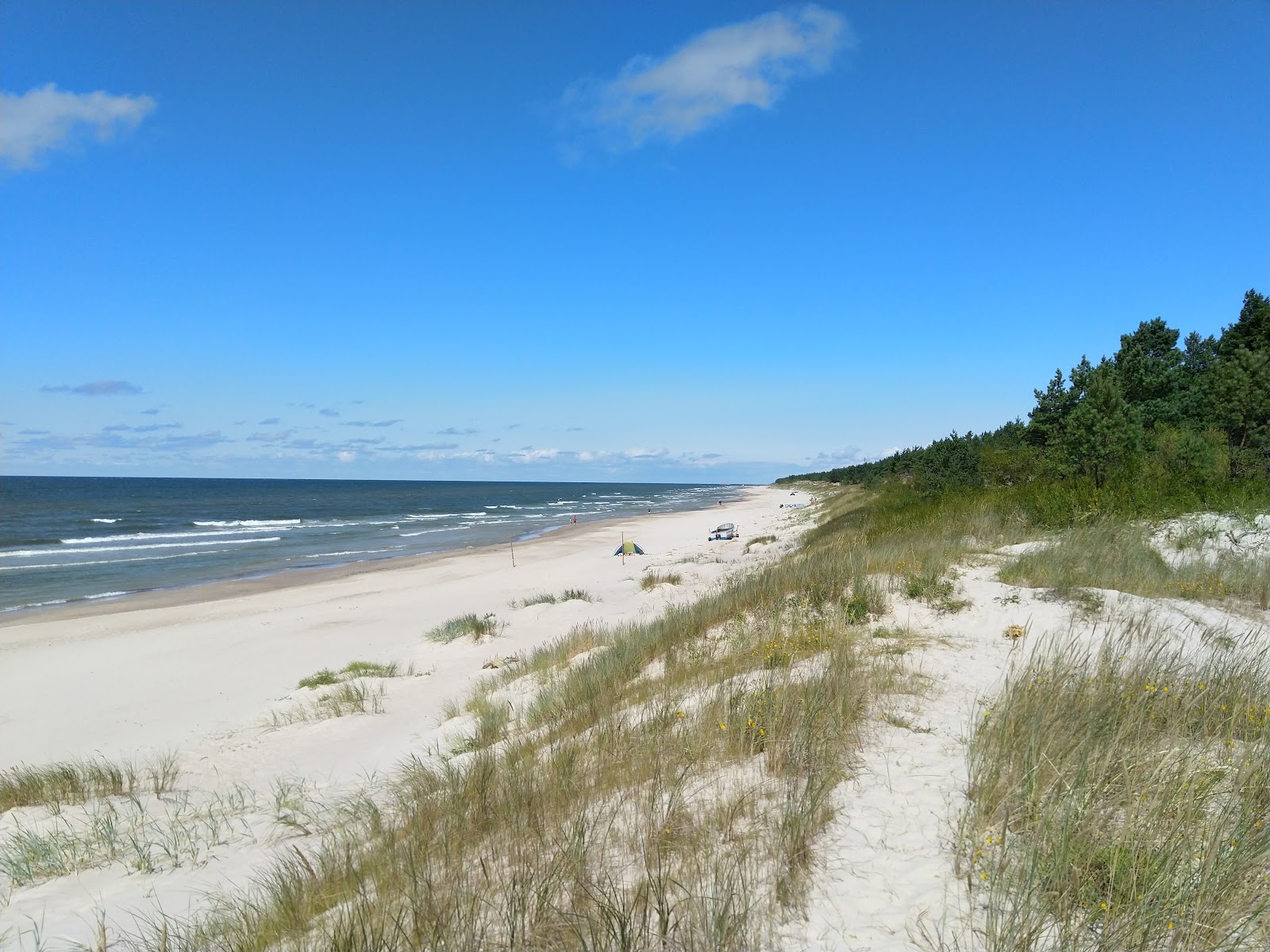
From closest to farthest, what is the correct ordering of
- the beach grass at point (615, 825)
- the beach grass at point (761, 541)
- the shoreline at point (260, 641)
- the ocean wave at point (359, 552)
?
the beach grass at point (615, 825)
the shoreline at point (260, 641)
the beach grass at point (761, 541)
the ocean wave at point (359, 552)

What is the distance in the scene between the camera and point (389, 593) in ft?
73.7

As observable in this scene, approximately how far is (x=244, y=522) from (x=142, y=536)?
471 inches

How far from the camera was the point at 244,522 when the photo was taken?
55.2m

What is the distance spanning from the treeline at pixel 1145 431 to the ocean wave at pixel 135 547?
128 ft

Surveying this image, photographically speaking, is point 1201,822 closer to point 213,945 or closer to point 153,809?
point 213,945

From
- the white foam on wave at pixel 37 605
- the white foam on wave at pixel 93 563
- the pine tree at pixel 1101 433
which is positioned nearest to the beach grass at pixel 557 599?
the pine tree at pixel 1101 433

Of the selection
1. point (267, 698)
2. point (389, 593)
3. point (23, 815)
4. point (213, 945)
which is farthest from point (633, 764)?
point (389, 593)

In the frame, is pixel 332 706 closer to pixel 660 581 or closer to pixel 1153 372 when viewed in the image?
pixel 660 581

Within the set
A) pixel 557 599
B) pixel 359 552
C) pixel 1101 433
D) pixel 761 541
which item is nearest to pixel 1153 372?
pixel 1101 433

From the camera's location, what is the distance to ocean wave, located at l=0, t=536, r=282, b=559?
33625 mm

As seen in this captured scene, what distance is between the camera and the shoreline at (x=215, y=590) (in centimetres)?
2019

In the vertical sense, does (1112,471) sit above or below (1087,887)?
above

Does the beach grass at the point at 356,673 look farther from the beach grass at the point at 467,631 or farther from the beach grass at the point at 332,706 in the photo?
the beach grass at the point at 467,631

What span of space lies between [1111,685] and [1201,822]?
5.44 ft
